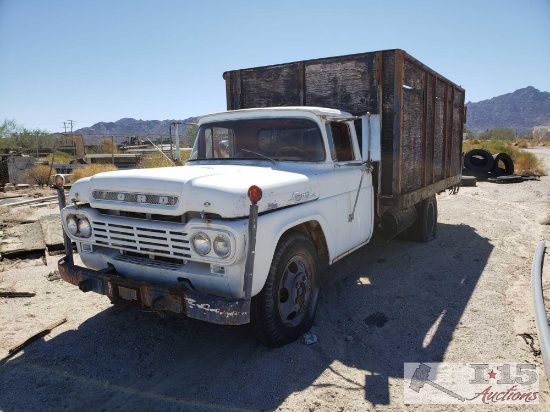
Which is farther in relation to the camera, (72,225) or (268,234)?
(72,225)

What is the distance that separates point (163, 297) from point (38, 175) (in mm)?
15797

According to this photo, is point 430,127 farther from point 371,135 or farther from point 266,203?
point 266,203

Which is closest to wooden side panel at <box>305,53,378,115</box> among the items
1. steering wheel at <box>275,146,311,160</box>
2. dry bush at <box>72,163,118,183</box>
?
steering wheel at <box>275,146,311,160</box>

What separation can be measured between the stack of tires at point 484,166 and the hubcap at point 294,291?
45.2ft

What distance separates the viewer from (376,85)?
17.2ft

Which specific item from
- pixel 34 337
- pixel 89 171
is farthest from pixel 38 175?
pixel 34 337

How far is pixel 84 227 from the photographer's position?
359cm

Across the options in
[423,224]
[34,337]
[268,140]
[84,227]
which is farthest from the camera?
[423,224]

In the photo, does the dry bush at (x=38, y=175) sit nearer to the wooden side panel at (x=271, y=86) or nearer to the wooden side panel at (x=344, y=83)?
the wooden side panel at (x=271, y=86)

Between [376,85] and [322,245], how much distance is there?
8.09 feet

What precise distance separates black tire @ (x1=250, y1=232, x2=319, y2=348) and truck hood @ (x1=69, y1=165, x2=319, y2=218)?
1.42 ft

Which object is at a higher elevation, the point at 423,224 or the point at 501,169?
the point at 501,169

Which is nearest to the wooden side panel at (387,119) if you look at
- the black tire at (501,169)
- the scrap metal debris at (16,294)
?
the scrap metal debris at (16,294)

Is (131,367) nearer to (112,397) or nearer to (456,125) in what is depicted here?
(112,397)
